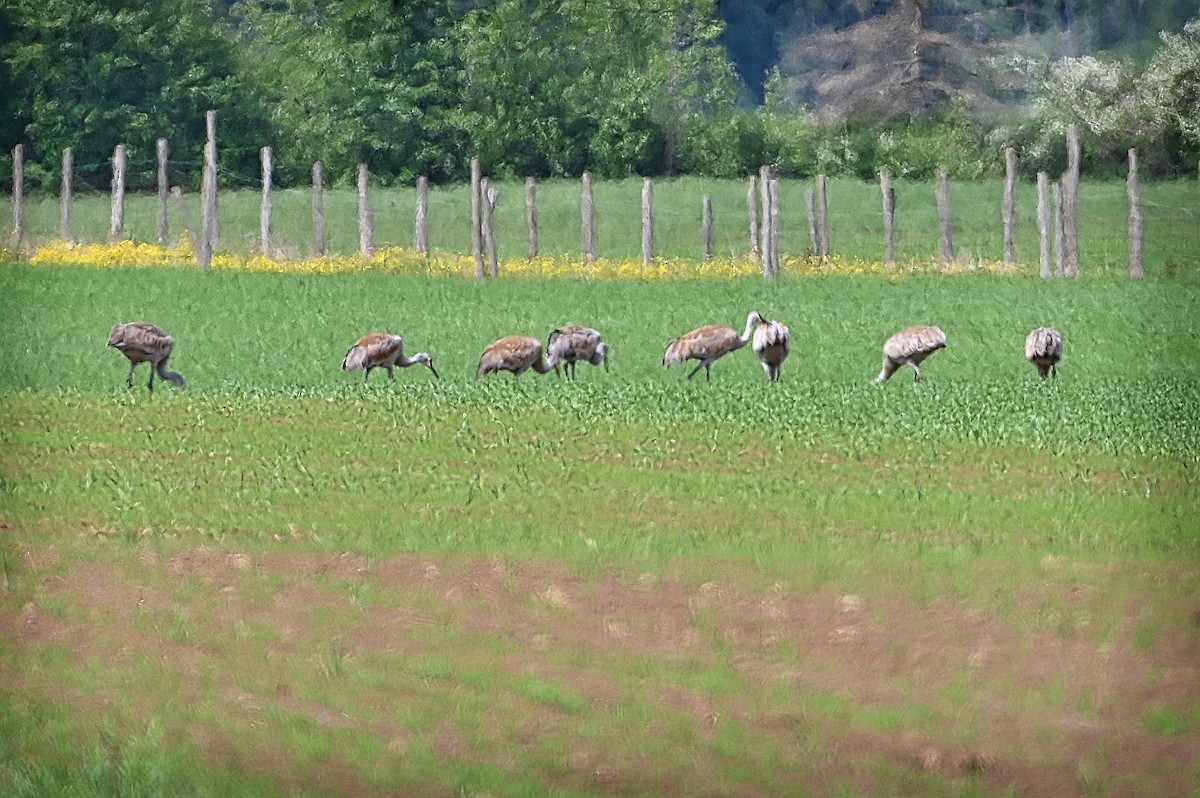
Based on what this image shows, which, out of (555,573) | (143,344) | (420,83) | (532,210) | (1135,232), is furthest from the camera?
(1135,232)

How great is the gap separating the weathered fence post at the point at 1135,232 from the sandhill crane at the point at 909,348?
Answer: 116 centimetres

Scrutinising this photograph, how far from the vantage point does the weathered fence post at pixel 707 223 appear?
481 inches

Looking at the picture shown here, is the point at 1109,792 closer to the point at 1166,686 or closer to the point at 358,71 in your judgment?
the point at 1166,686

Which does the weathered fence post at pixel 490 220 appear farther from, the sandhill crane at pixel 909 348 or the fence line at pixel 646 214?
the sandhill crane at pixel 909 348

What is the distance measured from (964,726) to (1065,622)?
31.8 inches

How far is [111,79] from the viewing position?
29.5 ft

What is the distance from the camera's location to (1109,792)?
23.4ft

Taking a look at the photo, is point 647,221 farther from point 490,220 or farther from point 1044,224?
point 1044,224

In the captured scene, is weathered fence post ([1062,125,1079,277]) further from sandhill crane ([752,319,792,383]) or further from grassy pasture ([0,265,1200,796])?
sandhill crane ([752,319,792,383])

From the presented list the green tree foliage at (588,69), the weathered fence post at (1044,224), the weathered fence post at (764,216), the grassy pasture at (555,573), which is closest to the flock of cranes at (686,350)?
the grassy pasture at (555,573)

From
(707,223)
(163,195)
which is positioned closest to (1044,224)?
(707,223)

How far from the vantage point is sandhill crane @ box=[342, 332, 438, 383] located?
11859 millimetres

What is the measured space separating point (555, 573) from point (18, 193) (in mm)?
2642

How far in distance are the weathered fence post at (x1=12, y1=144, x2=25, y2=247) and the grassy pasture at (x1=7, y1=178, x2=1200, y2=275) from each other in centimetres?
5
